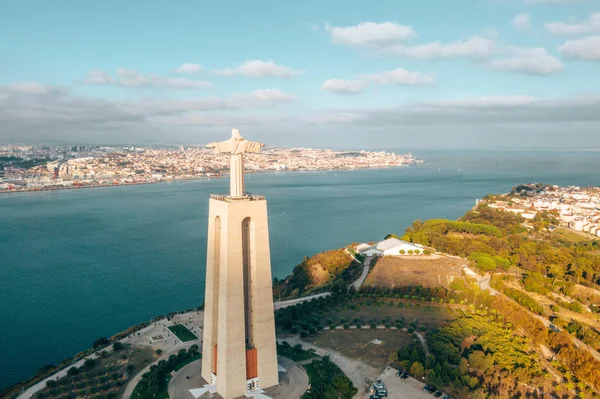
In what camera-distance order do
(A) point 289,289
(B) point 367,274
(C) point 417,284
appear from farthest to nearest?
1. (A) point 289,289
2. (B) point 367,274
3. (C) point 417,284

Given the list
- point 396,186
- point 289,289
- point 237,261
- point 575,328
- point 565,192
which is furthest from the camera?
point 396,186

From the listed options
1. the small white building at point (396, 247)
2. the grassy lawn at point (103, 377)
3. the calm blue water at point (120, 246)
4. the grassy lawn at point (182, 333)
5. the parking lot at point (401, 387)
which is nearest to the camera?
the parking lot at point (401, 387)

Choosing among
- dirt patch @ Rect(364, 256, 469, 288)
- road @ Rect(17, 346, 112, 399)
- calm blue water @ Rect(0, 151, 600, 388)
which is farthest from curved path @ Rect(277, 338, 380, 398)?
calm blue water @ Rect(0, 151, 600, 388)

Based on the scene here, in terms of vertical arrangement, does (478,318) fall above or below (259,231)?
below

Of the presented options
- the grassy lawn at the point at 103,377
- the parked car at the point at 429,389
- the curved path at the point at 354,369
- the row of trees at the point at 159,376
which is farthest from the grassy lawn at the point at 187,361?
the parked car at the point at 429,389

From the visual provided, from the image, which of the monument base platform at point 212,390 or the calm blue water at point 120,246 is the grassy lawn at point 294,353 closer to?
the monument base platform at point 212,390

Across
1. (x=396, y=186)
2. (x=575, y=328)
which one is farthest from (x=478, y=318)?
(x=396, y=186)

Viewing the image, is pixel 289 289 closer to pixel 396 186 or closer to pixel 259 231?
pixel 259 231
